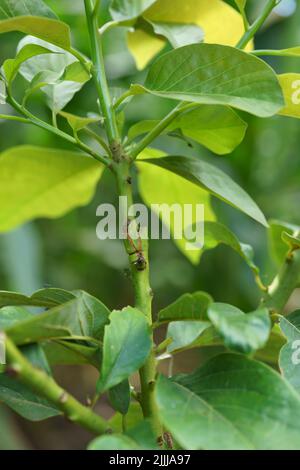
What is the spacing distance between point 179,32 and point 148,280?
27 cm

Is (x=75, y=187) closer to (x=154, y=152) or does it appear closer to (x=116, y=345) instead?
(x=154, y=152)

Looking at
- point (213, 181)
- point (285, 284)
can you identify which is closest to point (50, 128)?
point (213, 181)

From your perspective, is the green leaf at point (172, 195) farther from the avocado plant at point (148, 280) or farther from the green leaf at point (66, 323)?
the green leaf at point (66, 323)

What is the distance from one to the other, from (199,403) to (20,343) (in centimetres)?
12

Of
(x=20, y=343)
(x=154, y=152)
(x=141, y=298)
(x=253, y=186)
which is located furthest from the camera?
(x=253, y=186)

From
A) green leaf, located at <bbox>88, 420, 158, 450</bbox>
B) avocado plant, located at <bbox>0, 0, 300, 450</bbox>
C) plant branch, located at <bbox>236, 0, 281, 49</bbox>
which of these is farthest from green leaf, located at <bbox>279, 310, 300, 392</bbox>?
plant branch, located at <bbox>236, 0, 281, 49</bbox>

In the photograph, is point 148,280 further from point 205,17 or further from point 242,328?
point 205,17

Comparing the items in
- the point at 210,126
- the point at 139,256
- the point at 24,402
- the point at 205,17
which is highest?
the point at 205,17

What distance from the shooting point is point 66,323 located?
1.31 ft

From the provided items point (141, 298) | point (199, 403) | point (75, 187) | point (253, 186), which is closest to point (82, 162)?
point (75, 187)

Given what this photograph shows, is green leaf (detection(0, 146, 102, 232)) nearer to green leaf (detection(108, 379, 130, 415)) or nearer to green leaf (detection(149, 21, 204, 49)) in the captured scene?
green leaf (detection(149, 21, 204, 49))

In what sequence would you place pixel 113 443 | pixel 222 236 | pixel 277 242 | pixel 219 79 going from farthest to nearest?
pixel 277 242 < pixel 222 236 < pixel 219 79 < pixel 113 443

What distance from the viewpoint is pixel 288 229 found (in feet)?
2.15
